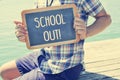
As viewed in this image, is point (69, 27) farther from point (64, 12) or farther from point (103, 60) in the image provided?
point (103, 60)

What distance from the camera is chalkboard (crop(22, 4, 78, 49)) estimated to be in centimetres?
227

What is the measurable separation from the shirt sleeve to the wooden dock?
2.81ft

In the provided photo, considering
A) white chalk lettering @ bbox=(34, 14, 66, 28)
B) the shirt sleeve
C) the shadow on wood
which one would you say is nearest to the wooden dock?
the shadow on wood

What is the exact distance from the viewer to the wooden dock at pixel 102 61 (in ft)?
10.3

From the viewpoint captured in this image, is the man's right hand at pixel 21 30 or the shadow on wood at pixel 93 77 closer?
the man's right hand at pixel 21 30

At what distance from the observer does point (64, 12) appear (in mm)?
2270

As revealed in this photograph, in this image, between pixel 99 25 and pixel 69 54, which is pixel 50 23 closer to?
pixel 69 54

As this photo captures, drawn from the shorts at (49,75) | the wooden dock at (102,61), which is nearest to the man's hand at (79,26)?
the shorts at (49,75)

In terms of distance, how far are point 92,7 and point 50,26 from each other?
0.37m

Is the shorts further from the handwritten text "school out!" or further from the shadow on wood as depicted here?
the shadow on wood

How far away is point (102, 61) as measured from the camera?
138 inches

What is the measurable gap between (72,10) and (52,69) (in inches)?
19.0

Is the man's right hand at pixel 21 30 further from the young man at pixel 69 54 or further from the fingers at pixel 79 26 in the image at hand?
the fingers at pixel 79 26

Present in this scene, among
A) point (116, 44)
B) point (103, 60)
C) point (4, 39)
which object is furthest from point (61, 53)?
point (4, 39)
